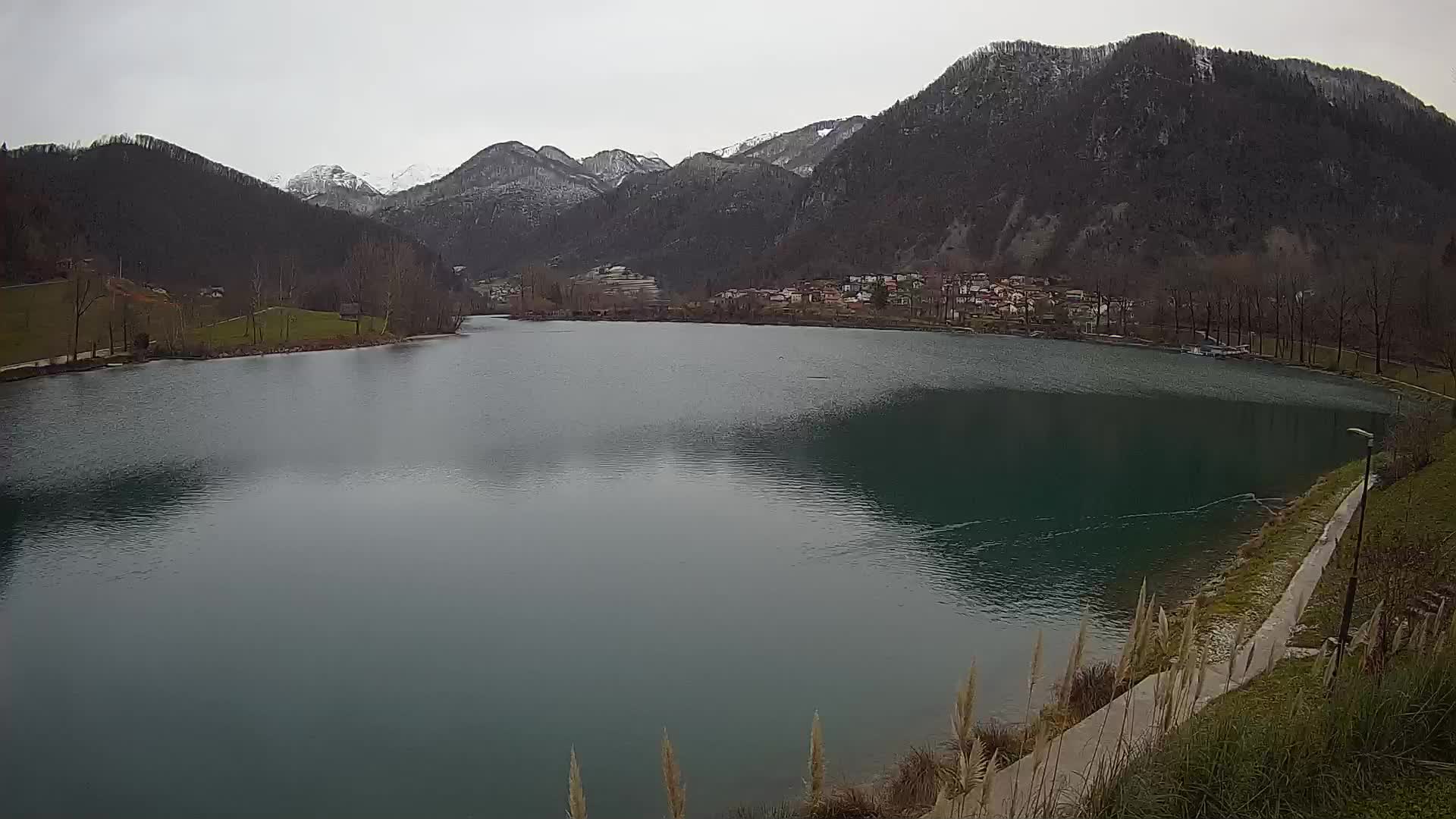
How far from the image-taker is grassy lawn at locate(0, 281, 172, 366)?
39.3 metres

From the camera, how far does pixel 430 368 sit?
4559 centimetres

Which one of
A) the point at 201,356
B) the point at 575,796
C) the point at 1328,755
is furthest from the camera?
the point at 201,356

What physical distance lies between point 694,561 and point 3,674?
901 cm

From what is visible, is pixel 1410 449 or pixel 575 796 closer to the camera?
pixel 575 796

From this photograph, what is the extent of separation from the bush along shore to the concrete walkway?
25mm

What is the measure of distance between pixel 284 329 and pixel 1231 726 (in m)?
63.8

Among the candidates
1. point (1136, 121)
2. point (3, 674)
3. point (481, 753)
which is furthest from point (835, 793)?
point (1136, 121)

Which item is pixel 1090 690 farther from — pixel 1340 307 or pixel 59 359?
pixel 1340 307

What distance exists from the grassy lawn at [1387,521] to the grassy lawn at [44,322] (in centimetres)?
4559

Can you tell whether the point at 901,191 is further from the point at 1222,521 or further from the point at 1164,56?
the point at 1222,521

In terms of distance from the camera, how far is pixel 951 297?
91.8 m

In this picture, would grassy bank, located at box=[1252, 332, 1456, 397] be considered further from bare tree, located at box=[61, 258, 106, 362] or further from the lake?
bare tree, located at box=[61, 258, 106, 362]

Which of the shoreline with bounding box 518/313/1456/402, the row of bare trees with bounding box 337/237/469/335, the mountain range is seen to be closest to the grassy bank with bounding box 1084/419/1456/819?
the shoreline with bounding box 518/313/1456/402

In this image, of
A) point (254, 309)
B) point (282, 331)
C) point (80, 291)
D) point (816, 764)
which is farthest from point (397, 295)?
point (816, 764)
